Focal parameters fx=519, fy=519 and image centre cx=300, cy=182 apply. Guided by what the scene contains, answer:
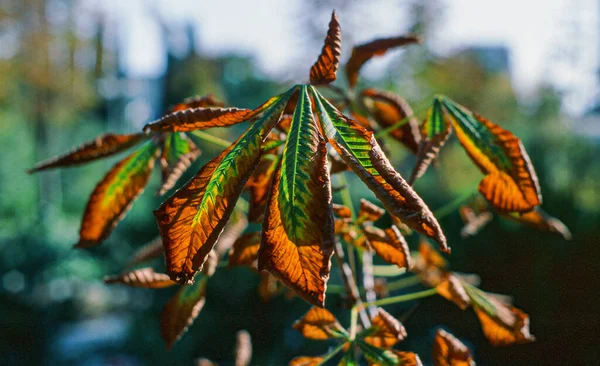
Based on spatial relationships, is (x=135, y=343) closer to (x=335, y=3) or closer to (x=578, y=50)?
(x=578, y=50)

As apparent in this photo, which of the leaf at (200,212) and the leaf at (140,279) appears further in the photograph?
the leaf at (140,279)

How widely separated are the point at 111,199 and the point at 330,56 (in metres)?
0.34

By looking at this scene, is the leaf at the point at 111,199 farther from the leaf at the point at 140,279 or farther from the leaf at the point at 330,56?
the leaf at the point at 330,56

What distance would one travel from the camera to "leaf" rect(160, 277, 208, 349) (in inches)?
27.1

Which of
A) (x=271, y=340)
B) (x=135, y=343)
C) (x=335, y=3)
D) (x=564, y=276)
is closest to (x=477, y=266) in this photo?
(x=564, y=276)

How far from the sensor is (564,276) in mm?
3703

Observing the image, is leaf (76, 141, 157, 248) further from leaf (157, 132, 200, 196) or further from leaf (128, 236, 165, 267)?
leaf (128, 236, 165, 267)

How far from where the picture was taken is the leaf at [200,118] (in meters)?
0.49

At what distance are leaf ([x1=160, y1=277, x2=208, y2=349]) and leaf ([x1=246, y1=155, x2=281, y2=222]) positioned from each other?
18cm

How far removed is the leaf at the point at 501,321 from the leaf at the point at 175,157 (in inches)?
17.4

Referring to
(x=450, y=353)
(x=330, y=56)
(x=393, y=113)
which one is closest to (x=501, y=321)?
(x=450, y=353)

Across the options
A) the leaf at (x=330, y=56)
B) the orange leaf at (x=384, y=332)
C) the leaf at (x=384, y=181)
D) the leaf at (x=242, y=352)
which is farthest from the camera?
the leaf at (x=242, y=352)

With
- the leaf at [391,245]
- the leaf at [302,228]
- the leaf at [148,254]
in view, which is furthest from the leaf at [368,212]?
the leaf at [148,254]

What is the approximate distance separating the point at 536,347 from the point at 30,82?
792cm
